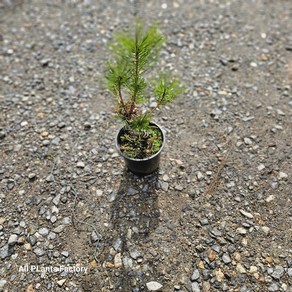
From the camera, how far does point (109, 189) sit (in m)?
3.00

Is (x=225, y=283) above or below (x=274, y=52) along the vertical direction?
below

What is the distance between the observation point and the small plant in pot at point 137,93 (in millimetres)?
2182

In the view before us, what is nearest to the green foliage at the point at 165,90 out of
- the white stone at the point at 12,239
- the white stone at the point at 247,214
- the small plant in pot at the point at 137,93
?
the small plant in pot at the point at 137,93

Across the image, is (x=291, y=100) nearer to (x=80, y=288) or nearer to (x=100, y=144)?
(x=100, y=144)

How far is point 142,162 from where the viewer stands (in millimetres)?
2787

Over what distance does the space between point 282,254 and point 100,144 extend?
1.96 metres

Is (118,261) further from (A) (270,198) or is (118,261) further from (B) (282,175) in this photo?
(B) (282,175)

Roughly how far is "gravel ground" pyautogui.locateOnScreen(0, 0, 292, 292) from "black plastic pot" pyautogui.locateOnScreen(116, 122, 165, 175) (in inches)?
4.8

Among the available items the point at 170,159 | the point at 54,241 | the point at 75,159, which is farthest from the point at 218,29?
the point at 54,241

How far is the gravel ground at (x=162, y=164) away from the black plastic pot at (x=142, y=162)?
121mm

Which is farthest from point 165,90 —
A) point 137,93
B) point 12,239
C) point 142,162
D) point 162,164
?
point 12,239

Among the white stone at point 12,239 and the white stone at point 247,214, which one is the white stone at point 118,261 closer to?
the white stone at point 12,239

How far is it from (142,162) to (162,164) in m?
0.42

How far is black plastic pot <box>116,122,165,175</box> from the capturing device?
108 inches
